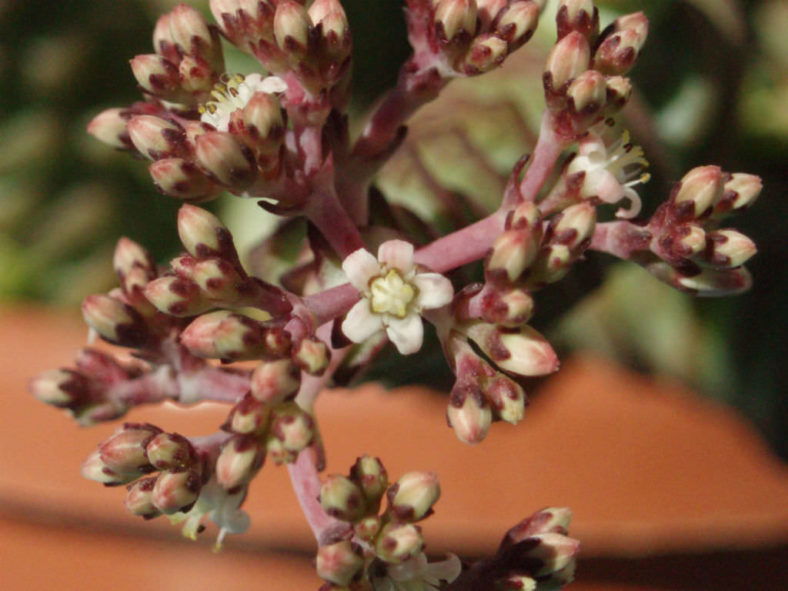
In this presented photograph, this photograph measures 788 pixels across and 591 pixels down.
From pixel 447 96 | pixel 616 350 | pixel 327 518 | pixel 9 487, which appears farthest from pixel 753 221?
pixel 9 487

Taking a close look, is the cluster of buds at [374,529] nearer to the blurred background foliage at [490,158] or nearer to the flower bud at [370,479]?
the flower bud at [370,479]

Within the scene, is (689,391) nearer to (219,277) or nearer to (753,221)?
(753,221)

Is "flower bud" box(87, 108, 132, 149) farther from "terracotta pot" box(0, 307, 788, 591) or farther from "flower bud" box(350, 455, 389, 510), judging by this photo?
"terracotta pot" box(0, 307, 788, 591)

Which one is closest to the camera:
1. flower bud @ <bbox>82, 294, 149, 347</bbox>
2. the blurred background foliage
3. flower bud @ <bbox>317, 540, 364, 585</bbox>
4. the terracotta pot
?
flower bud @ <bbox>317, 540, 364, 585</bbox>

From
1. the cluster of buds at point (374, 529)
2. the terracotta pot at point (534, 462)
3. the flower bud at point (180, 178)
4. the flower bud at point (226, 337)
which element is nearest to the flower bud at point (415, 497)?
the cluster of buds at point (374, 529)

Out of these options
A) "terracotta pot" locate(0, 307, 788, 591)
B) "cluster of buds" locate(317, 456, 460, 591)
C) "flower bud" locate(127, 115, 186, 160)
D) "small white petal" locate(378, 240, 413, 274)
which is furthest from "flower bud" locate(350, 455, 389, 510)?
"terracotta pot" locate(0, 307, 788, 591)
